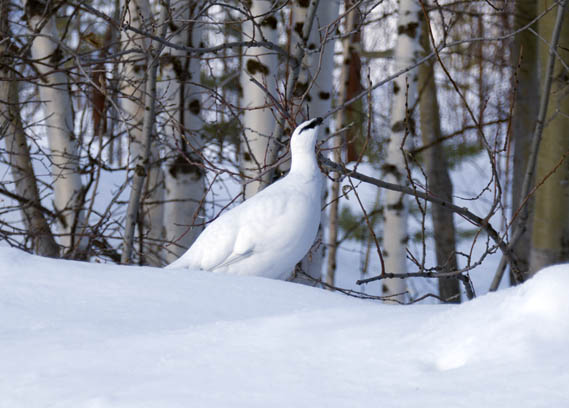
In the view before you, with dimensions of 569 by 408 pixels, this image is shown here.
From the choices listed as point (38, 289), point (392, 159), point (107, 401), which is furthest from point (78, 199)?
point (107, 401)

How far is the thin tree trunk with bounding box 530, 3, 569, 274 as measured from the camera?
15.4ft

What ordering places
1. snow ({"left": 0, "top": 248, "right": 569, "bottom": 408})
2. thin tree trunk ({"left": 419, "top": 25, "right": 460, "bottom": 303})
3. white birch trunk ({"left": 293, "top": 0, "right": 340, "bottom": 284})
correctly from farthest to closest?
thin tree trunk ({"left": 419, "top": 25, "right": 460, "bottom": 303}), white birch trunk ({"left": 293, "top": 0, "right": 340, "bottom": 284}), snow ({"left": 0, "top": 248, "right": 569, "bottom": 408})

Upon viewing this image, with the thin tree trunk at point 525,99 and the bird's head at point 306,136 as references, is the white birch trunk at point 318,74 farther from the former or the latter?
the thin tree trunk at point 525,99

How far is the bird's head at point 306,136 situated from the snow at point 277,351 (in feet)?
3.67

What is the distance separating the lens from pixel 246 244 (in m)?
3.09

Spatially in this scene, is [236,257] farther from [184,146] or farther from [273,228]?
[184,146]

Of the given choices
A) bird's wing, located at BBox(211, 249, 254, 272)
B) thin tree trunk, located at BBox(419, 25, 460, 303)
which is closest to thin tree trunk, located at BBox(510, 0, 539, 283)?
thin tree trunk, located at BBox(419, 25, 460, 303)

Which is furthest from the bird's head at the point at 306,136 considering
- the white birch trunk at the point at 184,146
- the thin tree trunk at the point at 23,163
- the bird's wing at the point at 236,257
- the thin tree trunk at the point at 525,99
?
the thin tree trunk at the point at 525,99

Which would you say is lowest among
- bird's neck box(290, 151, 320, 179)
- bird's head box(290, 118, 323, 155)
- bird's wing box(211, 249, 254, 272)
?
bird's wing box(211, 249, 254, 272)

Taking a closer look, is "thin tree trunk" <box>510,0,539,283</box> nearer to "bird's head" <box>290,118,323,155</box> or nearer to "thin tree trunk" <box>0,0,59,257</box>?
"thin tree trunk" <box>0,0,59,257</box>

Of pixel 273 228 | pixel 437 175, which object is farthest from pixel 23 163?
pixel 437 175

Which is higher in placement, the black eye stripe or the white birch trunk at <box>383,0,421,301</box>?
the white birch trunk at <box>383,0,421,301</box>

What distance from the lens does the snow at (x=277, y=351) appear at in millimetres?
1399

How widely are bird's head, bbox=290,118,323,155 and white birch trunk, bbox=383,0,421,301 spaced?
7.85 feet
